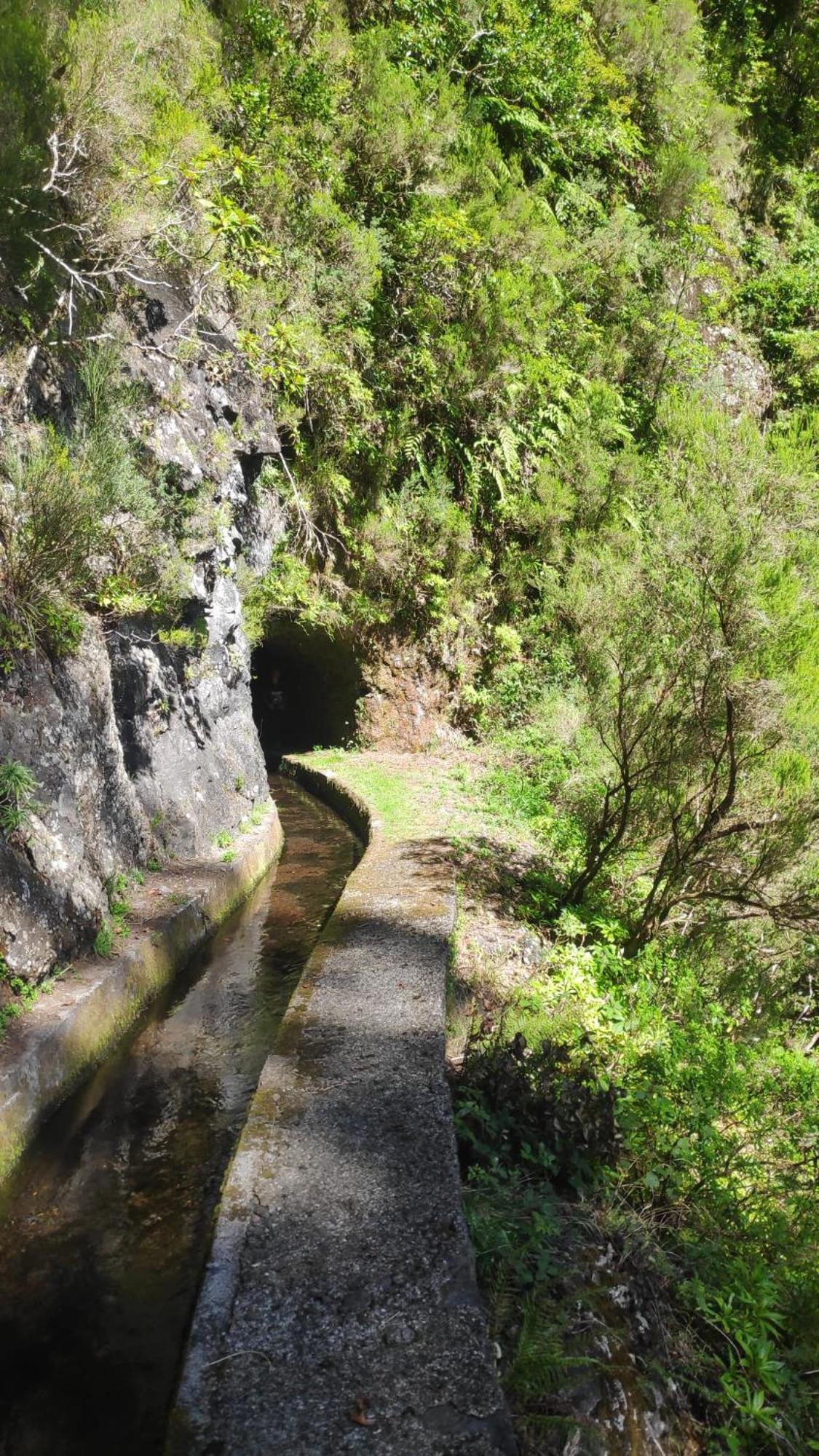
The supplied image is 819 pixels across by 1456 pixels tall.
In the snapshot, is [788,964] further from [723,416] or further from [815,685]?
[723,416]

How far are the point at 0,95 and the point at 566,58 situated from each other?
44.0 ft

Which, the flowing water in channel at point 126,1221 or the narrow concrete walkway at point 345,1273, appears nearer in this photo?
the narrow concrete walkway at point 345,1273

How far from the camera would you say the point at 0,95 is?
20.1 ft

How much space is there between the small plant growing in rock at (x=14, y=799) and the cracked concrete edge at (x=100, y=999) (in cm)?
97

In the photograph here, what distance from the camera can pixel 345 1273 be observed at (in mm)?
3027

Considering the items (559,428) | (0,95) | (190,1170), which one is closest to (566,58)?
(559,428)

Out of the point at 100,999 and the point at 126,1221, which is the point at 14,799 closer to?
the point at 100,999

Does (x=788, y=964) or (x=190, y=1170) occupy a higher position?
(x=190, y=1170)

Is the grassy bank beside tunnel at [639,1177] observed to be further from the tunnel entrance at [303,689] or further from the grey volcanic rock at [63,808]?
the tunnel entrance at [303,689]

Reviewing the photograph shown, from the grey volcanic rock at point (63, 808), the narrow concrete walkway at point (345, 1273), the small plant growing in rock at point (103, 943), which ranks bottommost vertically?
the narrow concrete walkway at point (345, 1273)

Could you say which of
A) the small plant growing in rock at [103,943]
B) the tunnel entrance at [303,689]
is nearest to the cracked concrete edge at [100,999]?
the small plant growing in rock at [103,943]

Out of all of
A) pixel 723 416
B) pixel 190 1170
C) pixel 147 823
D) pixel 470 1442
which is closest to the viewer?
pixel 470 1442

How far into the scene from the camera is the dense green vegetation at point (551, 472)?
4.37 m

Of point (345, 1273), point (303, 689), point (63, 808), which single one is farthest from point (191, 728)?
point (303, 689)
